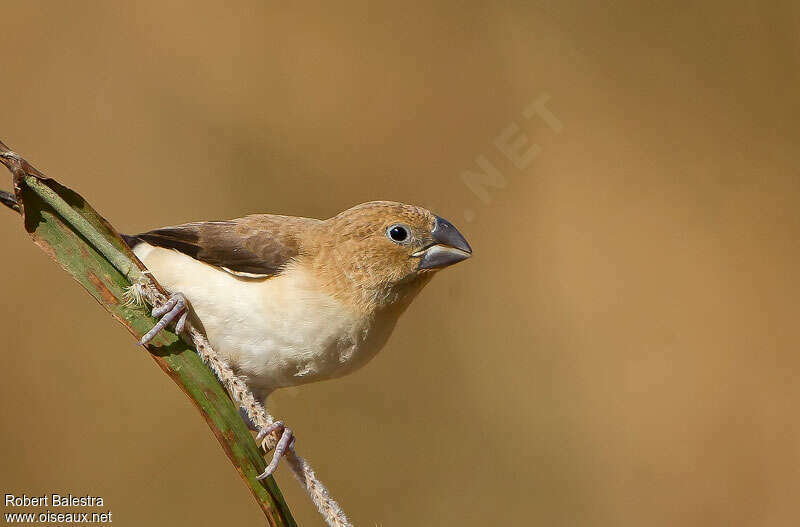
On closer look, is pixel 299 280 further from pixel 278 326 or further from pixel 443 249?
pixel 443 249

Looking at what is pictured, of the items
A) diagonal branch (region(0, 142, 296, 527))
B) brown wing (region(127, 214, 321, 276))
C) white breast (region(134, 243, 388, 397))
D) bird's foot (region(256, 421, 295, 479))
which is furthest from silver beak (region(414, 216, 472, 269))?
diagonal branch (region(0, 142, 296, 527))

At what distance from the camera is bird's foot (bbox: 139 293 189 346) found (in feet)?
6.21

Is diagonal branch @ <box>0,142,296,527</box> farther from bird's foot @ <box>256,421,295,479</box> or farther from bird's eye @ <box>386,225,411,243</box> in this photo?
bird's eye @ <box>386,225,411,243</box>

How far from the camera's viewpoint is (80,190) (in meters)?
3.76

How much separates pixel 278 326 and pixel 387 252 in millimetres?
489

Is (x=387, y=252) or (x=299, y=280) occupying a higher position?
(x=299, y=280)

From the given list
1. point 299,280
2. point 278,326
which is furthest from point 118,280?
point 299,280

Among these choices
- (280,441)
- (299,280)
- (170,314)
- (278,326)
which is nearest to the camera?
(170,314)

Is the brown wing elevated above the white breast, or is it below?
above

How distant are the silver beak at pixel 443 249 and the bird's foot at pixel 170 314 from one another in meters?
0.84

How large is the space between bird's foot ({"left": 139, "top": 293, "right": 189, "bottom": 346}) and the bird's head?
526 mm

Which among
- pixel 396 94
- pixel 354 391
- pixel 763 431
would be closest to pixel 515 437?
pixel 354 391

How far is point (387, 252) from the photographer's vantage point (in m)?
2.72

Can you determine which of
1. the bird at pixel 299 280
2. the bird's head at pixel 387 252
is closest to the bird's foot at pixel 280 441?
the bird at pixel 299 280
